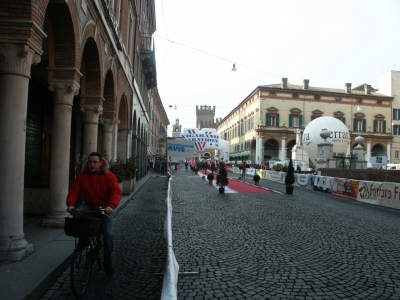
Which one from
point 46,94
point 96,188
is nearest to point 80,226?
point 96,188

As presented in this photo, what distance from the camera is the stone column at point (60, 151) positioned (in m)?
7.19

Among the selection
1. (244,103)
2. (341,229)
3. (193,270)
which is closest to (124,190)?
(341,229)

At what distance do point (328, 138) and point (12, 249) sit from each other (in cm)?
3061

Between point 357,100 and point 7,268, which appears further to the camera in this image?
point 357,100

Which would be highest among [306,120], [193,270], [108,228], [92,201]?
A: [306,120]

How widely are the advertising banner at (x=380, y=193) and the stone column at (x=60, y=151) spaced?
448 inches

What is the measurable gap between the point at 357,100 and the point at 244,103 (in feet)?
67.2

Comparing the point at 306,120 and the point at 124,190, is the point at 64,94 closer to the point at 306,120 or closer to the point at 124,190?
the point at 124,190

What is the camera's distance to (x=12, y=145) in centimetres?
486

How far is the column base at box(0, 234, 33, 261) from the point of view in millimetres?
4734

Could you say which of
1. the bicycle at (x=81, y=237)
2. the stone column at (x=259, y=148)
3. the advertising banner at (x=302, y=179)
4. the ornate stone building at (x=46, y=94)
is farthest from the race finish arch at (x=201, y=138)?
the bicycle at (x=81, y=237)

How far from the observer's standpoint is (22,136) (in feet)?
16.4

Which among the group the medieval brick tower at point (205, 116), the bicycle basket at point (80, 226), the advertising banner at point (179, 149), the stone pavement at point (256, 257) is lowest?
the stone pavement at point (256, 257)

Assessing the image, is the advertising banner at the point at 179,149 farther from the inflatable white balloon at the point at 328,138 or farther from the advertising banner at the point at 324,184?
the inflatable white balloon at the point at 328,138
